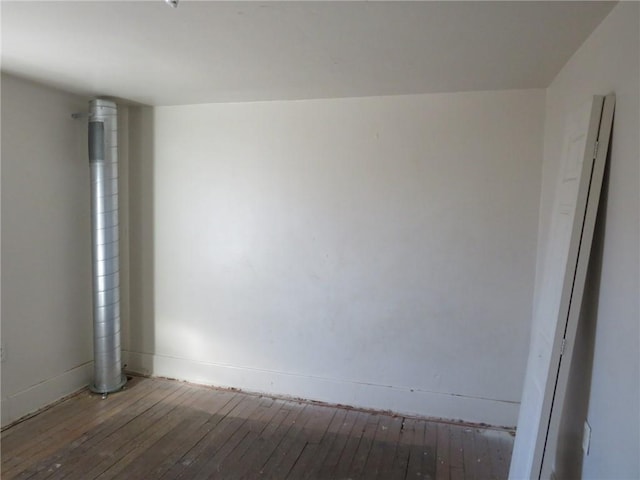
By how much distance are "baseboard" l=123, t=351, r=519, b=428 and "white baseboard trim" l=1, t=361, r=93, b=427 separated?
1.27ft

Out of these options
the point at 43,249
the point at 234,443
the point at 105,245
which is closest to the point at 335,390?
the point at 234,443

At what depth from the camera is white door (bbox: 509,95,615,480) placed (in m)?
1.64

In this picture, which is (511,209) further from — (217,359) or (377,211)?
(217,359)

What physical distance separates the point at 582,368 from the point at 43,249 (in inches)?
128

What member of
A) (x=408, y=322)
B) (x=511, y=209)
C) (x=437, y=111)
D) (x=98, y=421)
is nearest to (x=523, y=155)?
(x=511, y=209)

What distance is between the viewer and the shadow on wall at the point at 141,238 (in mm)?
3381

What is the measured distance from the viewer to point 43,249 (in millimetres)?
2910

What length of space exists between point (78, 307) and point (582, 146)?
3399 millimetres

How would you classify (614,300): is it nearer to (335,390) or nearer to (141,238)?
(335,390)

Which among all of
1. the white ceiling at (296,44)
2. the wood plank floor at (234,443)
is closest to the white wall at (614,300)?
the white ceiling at (296,44)

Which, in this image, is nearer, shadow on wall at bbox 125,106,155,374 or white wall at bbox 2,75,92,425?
white wall at bbox 2,75,92,425

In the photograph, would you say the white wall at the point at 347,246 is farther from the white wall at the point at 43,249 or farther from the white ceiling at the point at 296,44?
the white wall at the point at 43,249

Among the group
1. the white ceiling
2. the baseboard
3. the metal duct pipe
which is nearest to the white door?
the white ceiling

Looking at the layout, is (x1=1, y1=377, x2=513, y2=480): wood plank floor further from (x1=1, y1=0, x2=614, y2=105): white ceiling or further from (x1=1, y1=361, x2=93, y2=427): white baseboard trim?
(x1=1, y1=0, x2=614, y2=105): white ceiling
